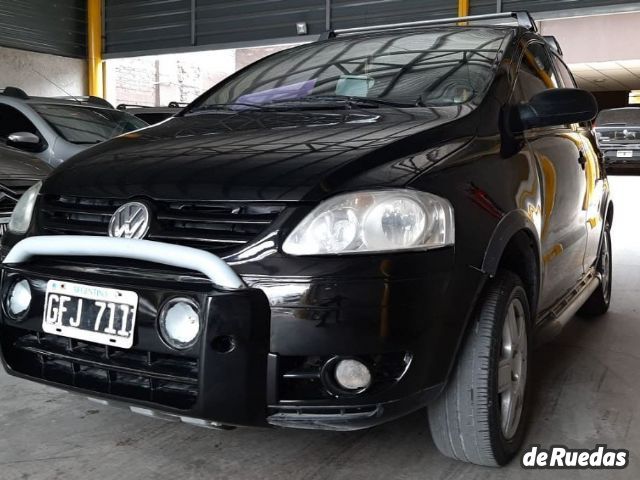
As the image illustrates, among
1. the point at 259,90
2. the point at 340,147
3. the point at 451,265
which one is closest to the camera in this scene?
the point at 451,265

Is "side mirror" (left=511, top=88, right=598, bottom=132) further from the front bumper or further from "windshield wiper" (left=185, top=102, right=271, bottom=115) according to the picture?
"windshield wiper" (left=185, top=102, right=271, bottom=115)

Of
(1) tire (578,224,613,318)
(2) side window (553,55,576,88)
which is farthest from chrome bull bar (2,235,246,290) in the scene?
(1) tire (578,224,613,318)

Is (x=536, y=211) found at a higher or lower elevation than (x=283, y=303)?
higher

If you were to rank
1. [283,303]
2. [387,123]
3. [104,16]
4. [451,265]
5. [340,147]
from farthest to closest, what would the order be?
1. [104,16]
2. [387,123]
3. [340,147]
4. [451,265]
5. [283,303]

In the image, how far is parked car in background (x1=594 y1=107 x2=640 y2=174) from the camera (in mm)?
13875

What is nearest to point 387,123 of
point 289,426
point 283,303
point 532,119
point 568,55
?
point 532,119

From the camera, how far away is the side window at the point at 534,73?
2385 mm

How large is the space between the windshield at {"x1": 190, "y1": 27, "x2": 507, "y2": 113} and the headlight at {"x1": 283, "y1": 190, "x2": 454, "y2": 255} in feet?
2.08

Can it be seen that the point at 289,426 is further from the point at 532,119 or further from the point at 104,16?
the point at 104,16

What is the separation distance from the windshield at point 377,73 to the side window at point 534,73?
4.9 inches

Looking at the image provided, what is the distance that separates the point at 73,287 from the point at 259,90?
1200mm

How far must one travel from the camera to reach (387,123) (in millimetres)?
1920

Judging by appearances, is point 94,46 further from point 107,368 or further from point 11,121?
point 107,368

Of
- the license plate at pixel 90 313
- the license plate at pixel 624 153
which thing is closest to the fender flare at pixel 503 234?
the license plate at pixel 90 313
